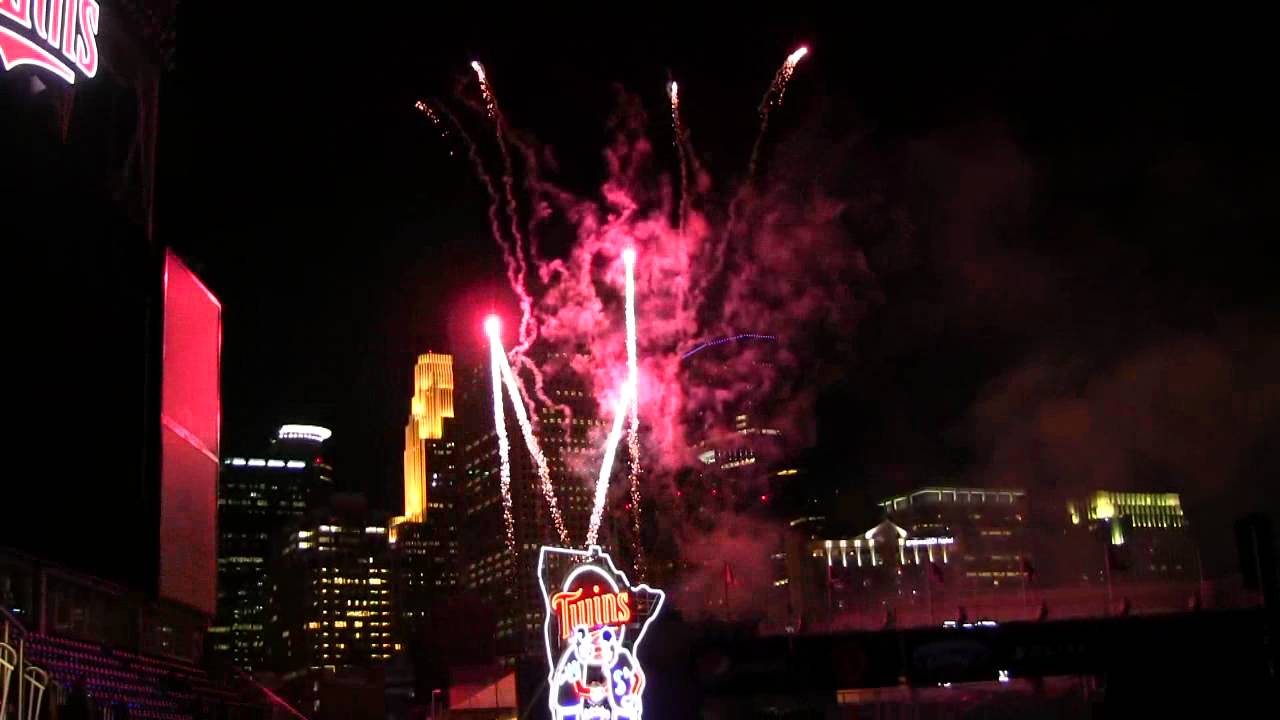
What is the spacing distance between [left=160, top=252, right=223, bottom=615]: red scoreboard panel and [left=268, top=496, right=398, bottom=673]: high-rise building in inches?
4757

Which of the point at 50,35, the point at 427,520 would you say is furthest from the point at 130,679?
the point at 427,520

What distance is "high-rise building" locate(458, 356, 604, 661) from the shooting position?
4425cm

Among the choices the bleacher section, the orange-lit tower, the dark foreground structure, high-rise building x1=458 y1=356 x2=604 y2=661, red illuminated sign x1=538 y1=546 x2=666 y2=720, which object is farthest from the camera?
the orange-lit tower

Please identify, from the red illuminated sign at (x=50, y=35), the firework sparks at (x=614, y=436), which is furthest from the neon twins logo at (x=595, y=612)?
the red illuminated sign at (x=50, y=35)

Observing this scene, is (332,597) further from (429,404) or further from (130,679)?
(130,679)

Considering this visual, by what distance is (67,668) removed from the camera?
850 inches

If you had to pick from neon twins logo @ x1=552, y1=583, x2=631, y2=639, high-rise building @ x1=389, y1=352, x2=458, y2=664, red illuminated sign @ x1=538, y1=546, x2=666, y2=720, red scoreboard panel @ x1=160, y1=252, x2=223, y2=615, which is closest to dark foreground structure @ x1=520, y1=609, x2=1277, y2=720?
red illuminated sign @ x1=538, y1=546, x2=666, y2=720

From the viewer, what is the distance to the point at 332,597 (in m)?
156

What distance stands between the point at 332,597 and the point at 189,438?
132134 mm

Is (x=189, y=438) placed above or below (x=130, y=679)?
above

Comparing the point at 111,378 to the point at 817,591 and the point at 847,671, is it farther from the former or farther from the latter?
the point at 817,591

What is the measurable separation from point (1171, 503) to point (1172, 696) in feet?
50.3

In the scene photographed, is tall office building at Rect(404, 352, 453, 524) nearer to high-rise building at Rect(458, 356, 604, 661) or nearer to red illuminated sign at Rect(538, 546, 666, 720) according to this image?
high-rise building at Rect(458, 356, 604, 661)

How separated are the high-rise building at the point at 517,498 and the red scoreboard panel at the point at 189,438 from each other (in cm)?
867
